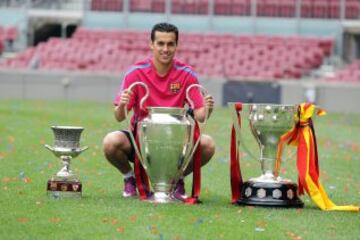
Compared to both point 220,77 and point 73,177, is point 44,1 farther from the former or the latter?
point 73,177

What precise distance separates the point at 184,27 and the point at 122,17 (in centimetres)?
226

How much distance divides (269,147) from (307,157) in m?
0.30

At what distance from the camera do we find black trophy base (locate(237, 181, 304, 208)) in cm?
887

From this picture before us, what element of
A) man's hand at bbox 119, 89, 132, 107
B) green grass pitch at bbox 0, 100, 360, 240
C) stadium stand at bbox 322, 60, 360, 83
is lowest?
stadium stand at bbox 322, 60, 360, 83

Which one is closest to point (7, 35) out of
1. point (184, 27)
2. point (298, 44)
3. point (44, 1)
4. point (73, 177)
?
point (44, 1)

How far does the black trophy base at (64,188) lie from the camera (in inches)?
352

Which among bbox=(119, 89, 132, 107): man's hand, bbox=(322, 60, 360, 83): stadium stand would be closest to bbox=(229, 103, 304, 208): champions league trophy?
bbox=(119, 89, 132, 107): man's hand

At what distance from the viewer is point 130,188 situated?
9281 millimetres

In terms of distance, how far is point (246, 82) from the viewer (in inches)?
1221

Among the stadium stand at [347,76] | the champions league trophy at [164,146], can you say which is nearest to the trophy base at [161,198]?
the champions league trophy at [164,146]

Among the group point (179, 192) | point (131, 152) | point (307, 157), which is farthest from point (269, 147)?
point (131, 152)

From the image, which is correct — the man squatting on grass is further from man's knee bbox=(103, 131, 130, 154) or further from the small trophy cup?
the small trophy cup

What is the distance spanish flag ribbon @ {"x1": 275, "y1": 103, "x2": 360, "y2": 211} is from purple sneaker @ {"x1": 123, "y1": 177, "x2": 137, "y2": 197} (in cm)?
112

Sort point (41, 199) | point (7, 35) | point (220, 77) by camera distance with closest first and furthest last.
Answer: point (41, 199)
point (220, 77)
point (7, 35)
